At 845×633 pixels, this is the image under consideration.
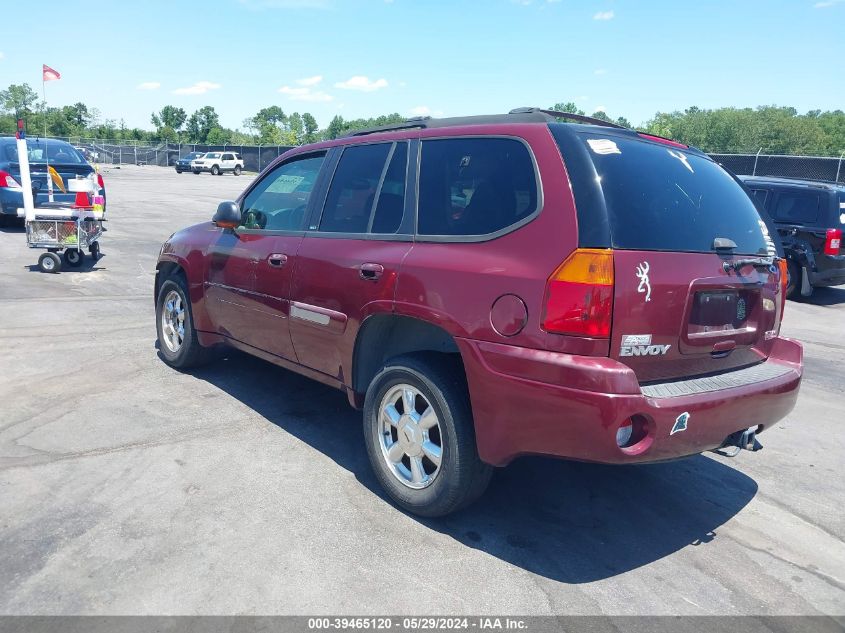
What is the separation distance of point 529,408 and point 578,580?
2.67 feet

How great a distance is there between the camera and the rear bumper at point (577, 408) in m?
2.74

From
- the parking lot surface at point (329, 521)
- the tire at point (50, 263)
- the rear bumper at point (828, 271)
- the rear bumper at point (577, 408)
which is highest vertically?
the rear bumper at point (577, 408)

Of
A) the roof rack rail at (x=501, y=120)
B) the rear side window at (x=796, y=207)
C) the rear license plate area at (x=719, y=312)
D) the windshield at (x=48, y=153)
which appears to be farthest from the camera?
the windshield at (x=48, y=153)

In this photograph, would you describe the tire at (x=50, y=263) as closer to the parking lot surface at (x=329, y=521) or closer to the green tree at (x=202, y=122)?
the parking lot surface at (x=329, y=521)

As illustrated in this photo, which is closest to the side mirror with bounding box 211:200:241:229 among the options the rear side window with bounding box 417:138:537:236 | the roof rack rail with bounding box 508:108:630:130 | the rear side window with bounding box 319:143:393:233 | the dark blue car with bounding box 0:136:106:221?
the rear side window with bounding box 319:143:393:233

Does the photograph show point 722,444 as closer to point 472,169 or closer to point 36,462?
point 472,169

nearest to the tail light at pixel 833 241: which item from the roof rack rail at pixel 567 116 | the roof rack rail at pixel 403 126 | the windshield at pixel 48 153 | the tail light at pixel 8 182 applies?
the roof rack rail at pixel 567 116

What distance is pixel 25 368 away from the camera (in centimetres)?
566

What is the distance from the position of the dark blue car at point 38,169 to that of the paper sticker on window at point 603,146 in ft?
35.7

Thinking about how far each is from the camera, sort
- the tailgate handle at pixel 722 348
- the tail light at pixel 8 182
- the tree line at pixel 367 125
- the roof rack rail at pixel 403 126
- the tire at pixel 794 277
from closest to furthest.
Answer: the tailgate handle at pixel 722 348 < the roof rack rail at pixel 403 126 < the tire at pixel 794 277 < the tail light at pixel 8 182 < the tree line at pixel 367 125

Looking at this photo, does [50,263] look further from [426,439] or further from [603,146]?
[603,146]

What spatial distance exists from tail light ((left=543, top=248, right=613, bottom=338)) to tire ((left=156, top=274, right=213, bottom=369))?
3610 mm

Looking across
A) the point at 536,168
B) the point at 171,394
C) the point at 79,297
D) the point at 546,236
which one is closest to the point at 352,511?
the point at 546,236

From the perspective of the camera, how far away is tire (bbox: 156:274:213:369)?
5.54 metres
